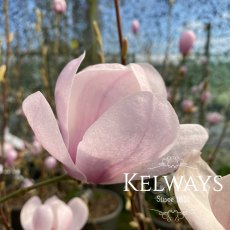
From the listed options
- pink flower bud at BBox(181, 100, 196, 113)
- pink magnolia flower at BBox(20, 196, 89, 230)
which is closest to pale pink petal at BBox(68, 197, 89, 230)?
pink magnolia flower at BBox(20, 196, 89, 230)

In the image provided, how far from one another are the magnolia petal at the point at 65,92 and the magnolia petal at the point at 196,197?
→ 0.10 metres

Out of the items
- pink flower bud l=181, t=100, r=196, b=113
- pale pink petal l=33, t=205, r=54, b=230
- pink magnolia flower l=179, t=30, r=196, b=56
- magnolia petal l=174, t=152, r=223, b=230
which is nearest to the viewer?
magnolia petal l=174, t=152, r=223, b=230

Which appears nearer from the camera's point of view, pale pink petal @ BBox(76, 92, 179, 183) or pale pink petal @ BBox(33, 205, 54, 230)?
pale pink petal @ BBox(76, 92, 179, 183)

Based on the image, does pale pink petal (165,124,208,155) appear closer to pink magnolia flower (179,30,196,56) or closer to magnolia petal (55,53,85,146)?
magnolia petal (55,53,85,146)

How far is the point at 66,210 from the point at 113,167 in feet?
0.55

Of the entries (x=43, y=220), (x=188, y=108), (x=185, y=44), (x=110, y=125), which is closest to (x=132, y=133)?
(x=110, y=125)

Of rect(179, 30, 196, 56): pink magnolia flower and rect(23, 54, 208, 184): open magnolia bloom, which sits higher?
rect(23, 54, 208, 184): open magnolia bloom

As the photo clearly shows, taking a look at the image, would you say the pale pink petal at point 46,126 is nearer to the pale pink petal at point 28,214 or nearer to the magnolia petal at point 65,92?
the magnolia petal at point 65,92

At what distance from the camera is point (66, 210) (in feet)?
1.35

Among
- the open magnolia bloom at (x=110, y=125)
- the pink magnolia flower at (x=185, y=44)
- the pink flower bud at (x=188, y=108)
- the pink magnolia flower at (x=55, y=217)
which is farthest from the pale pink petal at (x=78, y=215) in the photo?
the pink flower bud at (x=188, y=108)

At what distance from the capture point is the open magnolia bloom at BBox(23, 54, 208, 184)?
232mm

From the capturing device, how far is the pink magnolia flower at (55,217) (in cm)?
38

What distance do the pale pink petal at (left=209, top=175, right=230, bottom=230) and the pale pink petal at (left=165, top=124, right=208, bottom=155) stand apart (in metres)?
0.05

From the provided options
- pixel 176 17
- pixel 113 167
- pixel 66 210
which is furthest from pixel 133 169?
pixel 176 17
